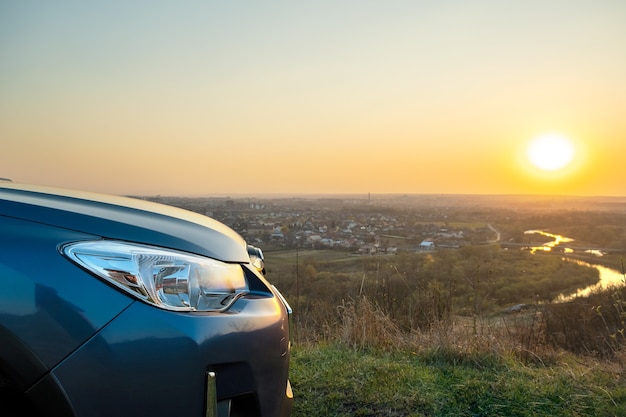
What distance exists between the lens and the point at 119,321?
113 cm

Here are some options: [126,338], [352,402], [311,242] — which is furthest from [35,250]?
[311,242]

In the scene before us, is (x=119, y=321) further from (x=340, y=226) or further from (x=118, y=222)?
(x=340, y=226)

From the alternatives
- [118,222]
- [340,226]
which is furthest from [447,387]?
[340,226]

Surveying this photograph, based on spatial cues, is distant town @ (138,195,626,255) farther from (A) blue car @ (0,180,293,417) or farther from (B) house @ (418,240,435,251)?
(A) blue car @ (0,180,293,417)

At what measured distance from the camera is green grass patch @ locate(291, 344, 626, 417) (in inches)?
104

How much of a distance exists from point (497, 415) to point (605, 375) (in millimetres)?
1207

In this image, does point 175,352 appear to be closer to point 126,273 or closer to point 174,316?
point 174,316

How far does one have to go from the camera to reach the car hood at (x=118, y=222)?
49.1 inches

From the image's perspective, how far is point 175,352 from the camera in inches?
46.1

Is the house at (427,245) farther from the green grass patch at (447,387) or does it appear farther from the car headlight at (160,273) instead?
the car headlight at (160,273)

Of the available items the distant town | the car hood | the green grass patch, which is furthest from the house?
the car hood

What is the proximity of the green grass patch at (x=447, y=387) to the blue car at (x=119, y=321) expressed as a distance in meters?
1.45

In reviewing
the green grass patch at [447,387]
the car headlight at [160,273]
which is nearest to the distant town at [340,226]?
the green grass patch at [447,387]

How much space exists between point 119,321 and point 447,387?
247cm
